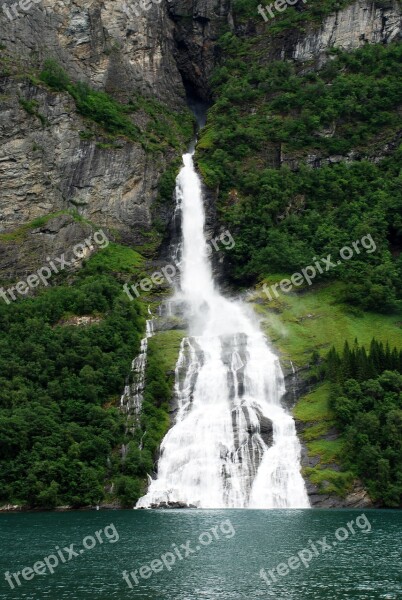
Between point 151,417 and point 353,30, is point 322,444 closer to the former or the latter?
point 151,417

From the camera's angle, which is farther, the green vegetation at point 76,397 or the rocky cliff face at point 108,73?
the rocky cliff face at point 108,73

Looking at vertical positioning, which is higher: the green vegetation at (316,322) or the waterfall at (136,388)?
the green vegetation at (316,322)

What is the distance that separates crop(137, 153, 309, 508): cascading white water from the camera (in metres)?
44.9

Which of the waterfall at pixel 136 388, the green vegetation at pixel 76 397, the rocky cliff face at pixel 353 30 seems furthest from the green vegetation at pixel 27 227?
Result: the rocky cliff face at pixel 353 30

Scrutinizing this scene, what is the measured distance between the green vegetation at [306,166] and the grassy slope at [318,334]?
6.93 ft

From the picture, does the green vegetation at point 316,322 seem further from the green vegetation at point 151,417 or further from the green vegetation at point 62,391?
the green vegetation at point 62,391

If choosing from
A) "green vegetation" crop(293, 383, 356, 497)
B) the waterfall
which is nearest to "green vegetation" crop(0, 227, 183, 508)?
the waterfall

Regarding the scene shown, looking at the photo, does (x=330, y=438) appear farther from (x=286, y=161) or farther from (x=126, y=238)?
(x=286, y=161)

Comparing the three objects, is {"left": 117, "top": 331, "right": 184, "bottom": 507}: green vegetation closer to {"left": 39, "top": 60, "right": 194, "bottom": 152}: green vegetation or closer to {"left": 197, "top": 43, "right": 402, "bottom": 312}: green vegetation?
{"left": 197, "top": 43, "right": 402, "bottom": 312}: green vegetation

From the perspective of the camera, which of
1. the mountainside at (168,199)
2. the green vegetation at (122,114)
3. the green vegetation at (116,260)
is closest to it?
the mountainside at (168,199)

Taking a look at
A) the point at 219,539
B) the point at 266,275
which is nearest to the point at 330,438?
the point at 219,539

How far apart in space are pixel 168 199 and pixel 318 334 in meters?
26.7

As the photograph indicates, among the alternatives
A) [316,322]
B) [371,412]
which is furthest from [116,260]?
[371,412]

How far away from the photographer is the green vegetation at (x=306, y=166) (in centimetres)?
6675
